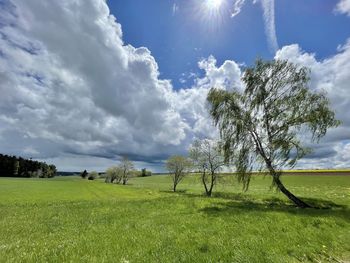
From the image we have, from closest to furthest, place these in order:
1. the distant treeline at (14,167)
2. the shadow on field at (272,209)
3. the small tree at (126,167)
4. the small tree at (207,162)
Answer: the shadow on field at (272,209) → the small tree at (207,162) → the small tree at (126,167) → the distant treeline at (14,167)

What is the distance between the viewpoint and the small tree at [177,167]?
82.6 m

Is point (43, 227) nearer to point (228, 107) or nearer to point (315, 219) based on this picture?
point (315, 219)

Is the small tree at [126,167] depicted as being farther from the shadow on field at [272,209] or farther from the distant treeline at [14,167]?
the shadow on field at [272,209]

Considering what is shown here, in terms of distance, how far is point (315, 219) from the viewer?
14.4 meters

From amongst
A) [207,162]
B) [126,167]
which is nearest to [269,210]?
[207,162]

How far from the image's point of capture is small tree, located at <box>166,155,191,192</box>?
82575 millimetres

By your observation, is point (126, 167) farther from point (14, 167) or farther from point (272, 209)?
point (272, 209)

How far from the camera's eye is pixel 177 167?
8331 centimetres

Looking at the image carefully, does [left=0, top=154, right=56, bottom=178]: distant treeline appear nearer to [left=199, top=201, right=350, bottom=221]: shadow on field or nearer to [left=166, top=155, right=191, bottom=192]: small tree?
[left=166, top=155, right=191, bottom=192]: small tree

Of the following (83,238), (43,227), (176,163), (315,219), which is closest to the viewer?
(83,238)

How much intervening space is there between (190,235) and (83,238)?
427cm

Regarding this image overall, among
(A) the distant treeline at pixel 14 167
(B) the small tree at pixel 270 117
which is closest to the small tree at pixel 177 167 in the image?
(B) the small tree at pixel 270 117

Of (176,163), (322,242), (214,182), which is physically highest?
(176,163)

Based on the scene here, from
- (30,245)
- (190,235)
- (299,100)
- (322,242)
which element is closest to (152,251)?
(190,235)
